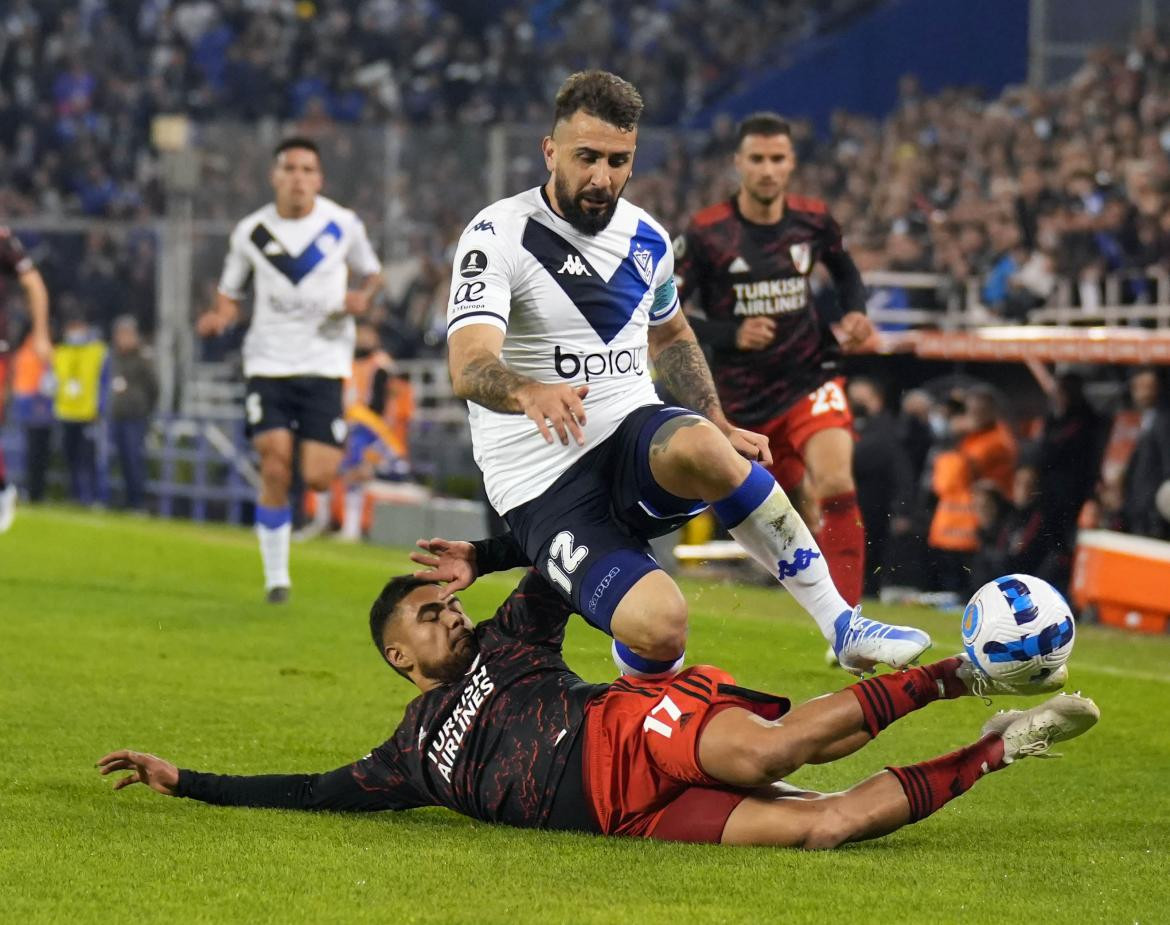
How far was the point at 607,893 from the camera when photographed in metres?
4.65

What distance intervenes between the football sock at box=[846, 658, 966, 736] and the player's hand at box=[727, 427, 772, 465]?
3.90ft

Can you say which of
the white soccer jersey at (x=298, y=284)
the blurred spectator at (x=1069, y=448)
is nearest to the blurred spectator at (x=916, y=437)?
the blurred spectator at (x=1069, y=448)

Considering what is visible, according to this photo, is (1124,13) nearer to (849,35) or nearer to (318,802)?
(849,35)

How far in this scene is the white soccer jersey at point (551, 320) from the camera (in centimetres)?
607

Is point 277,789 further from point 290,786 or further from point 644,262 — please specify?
point 644,262

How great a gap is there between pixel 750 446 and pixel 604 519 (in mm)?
553

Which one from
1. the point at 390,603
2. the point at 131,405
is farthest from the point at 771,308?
the point at 131,405

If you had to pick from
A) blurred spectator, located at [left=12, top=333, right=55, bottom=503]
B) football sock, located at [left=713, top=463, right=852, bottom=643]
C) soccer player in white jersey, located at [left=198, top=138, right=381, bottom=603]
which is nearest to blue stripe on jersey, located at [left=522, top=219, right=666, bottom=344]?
football sock, located at [left=713, top=463, right=852, bottom=643]

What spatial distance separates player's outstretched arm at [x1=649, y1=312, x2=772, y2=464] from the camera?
6609 mm

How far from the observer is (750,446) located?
6.15 m

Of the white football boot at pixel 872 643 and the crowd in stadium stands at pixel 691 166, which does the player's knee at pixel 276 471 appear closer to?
the crowd in stadium stands at pixel 691 166

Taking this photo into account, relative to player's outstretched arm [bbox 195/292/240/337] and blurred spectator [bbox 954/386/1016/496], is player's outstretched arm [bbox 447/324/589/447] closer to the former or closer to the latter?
player's outstretched arm [bbox 195/292/240/337]

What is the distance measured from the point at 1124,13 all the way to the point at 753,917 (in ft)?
70.0

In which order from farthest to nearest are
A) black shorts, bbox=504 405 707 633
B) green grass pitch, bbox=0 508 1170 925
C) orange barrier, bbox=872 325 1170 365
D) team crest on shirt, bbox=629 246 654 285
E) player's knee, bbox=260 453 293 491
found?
orange barrier, bbox=872 325 1170 365 → player's knee, bbox=260 453 293 491 → team crest on shirt, bbox=629 246 654 285 → black shorts, bbox=504 405 707 633 → green grass pitch, bbox=0 508 1170 925
